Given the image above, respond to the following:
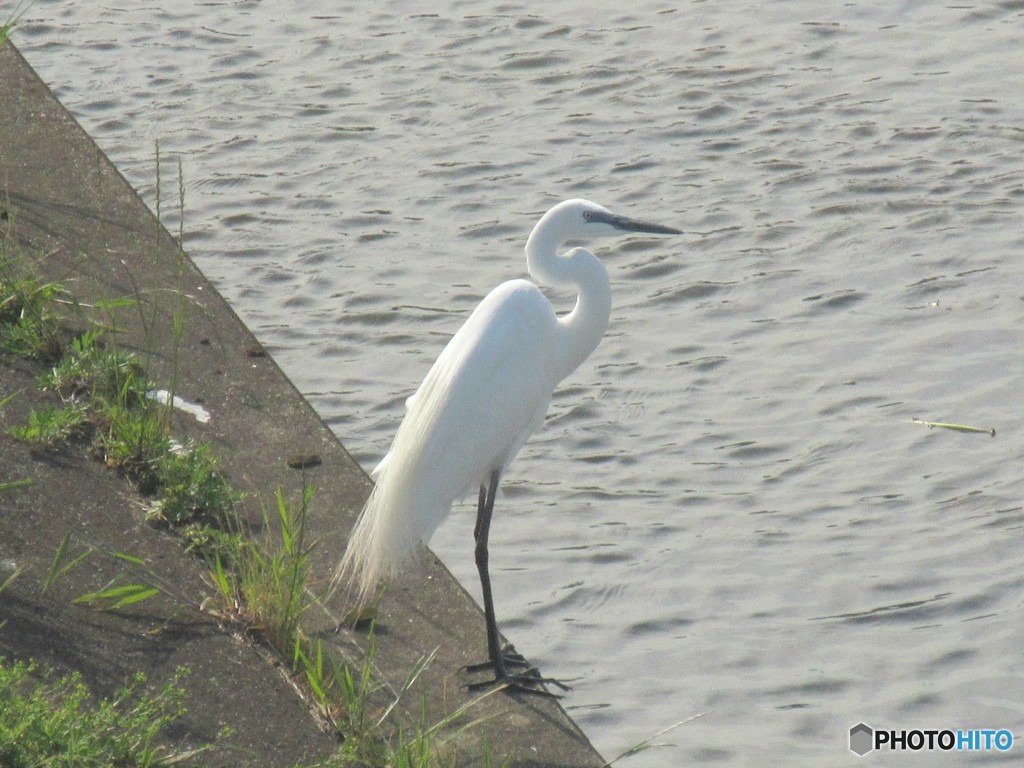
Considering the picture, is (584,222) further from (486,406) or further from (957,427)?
(957,427)

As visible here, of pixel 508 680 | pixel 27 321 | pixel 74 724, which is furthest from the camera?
pixel 27 321

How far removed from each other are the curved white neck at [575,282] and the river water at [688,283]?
0.98 m

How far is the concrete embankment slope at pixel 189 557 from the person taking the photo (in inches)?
132

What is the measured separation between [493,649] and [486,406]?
2.18 feet

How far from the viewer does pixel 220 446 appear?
4.32 m

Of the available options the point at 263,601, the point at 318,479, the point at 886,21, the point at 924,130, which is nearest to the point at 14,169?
the point at 318,479

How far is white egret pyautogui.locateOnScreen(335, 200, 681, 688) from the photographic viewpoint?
3.83 m

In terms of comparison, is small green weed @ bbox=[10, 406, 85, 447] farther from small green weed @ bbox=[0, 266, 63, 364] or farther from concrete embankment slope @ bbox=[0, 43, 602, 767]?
small green weed @ bbox=[0, 266, 63, 364]

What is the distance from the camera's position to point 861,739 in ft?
13.7

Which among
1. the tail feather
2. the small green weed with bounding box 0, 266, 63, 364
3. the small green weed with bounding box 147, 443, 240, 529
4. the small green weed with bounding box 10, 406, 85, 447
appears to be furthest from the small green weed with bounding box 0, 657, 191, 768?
the small green weed with bounding box 0, 266, 63, 364

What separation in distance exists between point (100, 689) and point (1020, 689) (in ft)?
8.56

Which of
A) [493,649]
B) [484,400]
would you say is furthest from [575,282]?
[493,649]

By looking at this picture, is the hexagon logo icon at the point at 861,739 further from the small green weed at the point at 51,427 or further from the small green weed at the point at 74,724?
the small green weed at the point at 51,427

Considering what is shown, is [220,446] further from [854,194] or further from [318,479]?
[854,194]
